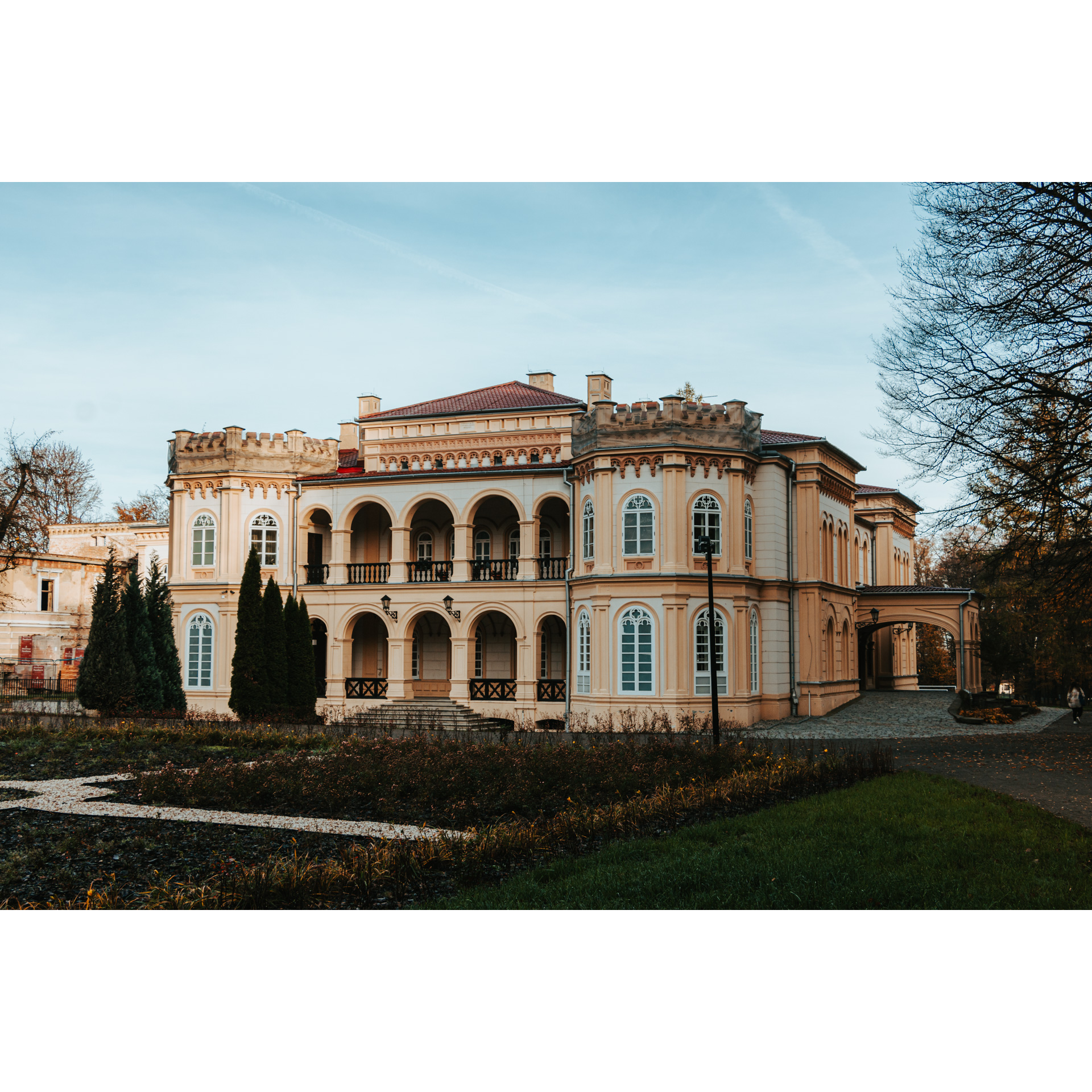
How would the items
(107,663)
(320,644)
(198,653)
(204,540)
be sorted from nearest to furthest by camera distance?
1. (107,663)
2. (198,653)
3. (204,540)
4. (320,644)

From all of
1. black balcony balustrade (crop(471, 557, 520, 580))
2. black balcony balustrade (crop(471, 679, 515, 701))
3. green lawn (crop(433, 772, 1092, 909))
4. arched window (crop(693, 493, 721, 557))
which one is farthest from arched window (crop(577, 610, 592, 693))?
green lawn (crop(433, 772, 1092, 909))

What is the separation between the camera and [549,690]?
2908 centimetres

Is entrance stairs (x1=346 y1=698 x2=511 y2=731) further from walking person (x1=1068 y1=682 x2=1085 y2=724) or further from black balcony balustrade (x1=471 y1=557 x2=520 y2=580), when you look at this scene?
walking person (x1=1068 y1=682 x2=1085 y2=724)

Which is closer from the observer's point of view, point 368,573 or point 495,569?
point 495,569

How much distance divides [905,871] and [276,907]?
5.38 meters

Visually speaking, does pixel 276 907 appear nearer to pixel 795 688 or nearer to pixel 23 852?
pixel 23 852

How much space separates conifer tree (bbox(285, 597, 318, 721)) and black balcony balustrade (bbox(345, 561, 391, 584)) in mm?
3145

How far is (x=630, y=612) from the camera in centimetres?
2686

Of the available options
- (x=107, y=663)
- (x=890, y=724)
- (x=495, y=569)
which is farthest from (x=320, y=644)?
(x=890, y=724)

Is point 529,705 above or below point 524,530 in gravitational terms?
below

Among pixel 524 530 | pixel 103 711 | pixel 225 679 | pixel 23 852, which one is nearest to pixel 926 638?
pixel 524 530

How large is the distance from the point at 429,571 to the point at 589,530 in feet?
20.9

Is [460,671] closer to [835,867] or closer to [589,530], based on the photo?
[589,530]

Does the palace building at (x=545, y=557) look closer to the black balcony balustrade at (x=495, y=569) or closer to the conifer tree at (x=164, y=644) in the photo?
the black balcony balustrade at (x=495, y=569)
